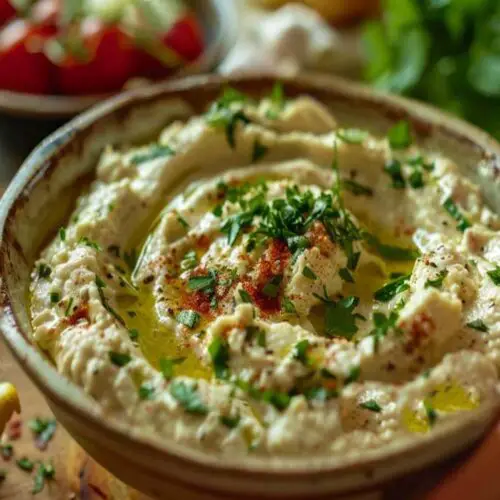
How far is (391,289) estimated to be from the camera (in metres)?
2.56

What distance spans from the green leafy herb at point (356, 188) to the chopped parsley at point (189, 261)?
24.6 inches

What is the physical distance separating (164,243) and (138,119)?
29.6 inches

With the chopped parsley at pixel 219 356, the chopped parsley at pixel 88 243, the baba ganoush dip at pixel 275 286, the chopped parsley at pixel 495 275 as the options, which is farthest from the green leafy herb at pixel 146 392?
the chopped parsley at pixel 495 275

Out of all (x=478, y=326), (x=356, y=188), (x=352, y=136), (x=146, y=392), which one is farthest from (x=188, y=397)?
(x=352, y=136)

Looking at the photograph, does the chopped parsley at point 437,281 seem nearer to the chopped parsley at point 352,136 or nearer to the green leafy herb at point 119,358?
the chopped parsley at point 352,136

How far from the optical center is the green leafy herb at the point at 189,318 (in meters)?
2.45

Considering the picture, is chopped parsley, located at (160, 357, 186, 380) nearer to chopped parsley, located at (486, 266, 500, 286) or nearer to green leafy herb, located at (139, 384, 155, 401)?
green leafy herb, located at (139, 384, 155, 401)

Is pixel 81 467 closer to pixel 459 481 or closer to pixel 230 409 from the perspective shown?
pixel 230 409

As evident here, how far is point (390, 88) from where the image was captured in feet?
15.3

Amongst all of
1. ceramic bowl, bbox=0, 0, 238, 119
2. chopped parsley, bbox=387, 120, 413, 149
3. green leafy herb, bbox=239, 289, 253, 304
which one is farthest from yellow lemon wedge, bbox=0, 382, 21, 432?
ceramic bowl, bbox=0, 0, 238, 119

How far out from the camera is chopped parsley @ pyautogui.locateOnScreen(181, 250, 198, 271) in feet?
8.63

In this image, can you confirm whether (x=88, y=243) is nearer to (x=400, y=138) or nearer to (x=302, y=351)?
(x=302, y=351)

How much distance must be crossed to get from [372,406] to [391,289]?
0.50 meters

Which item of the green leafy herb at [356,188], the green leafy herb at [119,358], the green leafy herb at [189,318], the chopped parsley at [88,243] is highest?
the green leafy herb at [356,188]
